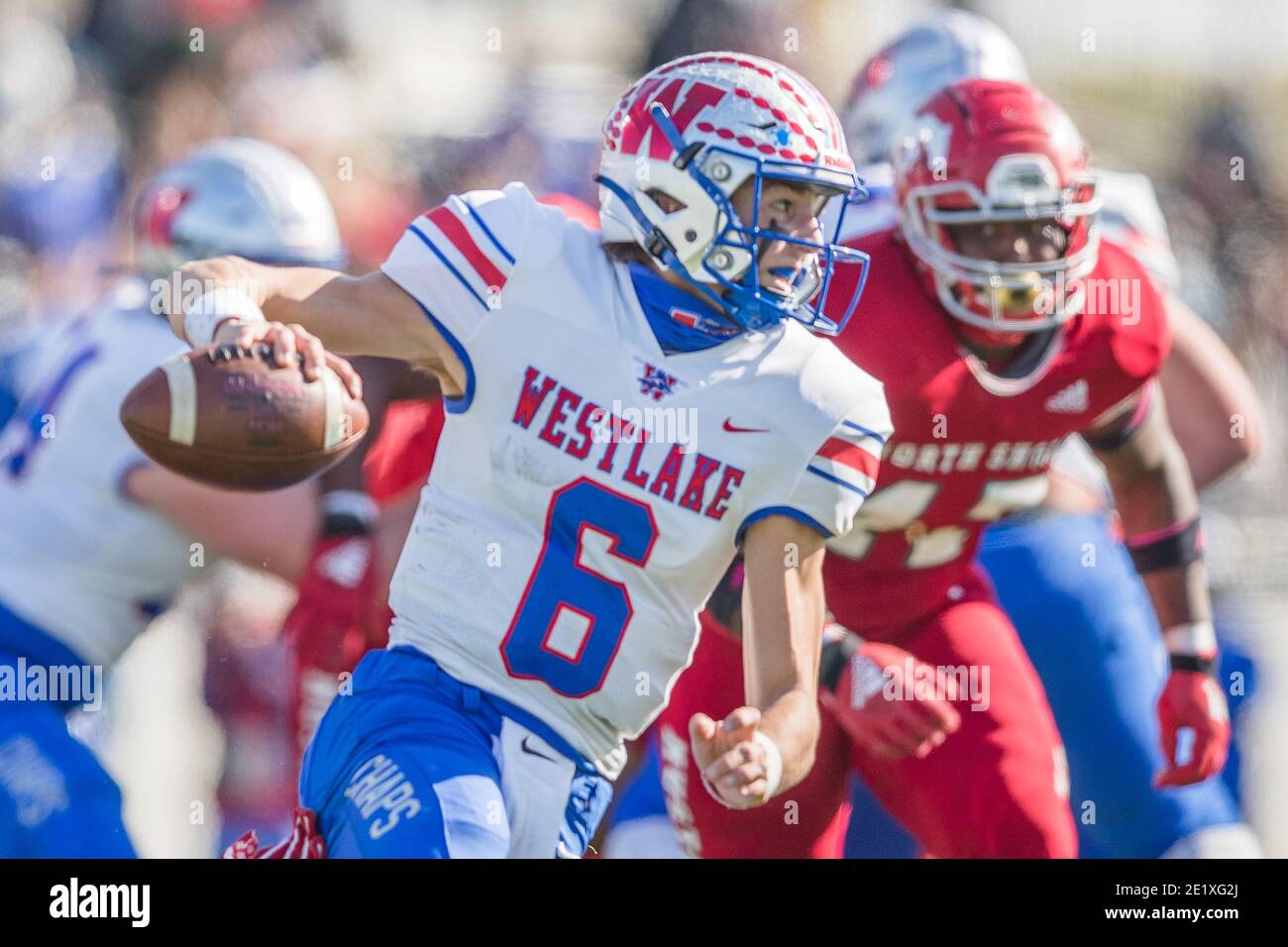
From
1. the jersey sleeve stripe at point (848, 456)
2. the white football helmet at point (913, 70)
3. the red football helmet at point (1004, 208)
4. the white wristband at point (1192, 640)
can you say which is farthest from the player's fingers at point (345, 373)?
the white football helmet at point (913, 70)

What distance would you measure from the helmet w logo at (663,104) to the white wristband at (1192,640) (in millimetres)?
1648

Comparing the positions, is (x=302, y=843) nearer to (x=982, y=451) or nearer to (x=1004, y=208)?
(x=982, y=451)

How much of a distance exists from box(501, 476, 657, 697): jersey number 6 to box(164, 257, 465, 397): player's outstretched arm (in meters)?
0.25

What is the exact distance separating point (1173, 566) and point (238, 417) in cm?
209

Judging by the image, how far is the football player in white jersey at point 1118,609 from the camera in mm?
4336

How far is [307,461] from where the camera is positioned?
2967mm

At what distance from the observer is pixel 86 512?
3877 mm

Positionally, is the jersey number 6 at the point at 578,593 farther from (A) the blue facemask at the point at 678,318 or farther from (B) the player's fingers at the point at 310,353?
(B) the player's fingers at the point at 310,353

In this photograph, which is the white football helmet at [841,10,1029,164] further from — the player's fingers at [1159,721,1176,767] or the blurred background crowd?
the player's fingers at [1159,721,1176,767]

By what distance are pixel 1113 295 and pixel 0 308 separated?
2875 millimetres

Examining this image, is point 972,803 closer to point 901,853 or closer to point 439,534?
point 901,853

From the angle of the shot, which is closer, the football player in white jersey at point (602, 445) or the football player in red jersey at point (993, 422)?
the football player in white jersey at point (602, 445)

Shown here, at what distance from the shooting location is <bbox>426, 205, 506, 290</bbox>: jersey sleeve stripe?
3.03m
